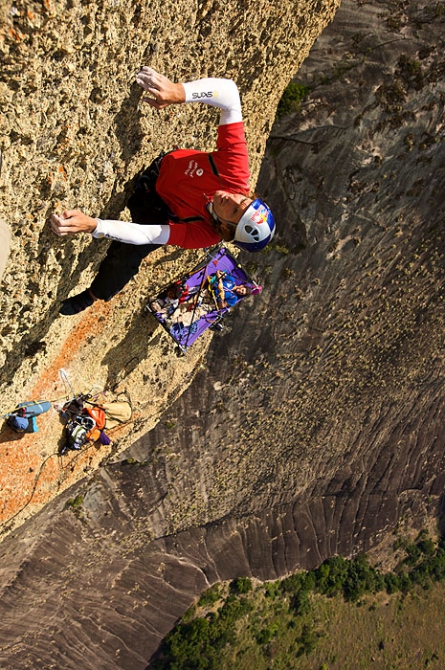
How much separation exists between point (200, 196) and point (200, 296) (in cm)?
309

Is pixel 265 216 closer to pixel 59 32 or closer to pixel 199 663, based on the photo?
pixel 59 32

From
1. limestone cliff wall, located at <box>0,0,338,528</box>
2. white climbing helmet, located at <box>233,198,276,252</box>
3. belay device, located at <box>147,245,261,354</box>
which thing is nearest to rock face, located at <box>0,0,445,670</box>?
limestone cliff wall, located at <box>0,0,338,528</box>

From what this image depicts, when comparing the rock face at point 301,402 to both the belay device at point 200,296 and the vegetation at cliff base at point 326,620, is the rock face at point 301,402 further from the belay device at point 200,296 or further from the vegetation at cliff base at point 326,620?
the belay device at point 200,296

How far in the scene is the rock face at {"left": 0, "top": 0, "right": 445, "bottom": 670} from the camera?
8.15 m

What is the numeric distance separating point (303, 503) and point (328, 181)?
31.3 ft

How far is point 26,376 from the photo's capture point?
625 centimetres

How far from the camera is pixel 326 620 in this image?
16750 millimetres

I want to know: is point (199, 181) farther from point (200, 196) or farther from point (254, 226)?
point (254, 226)

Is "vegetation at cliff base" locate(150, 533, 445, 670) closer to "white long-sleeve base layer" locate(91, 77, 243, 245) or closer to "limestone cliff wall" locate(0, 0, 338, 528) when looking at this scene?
"limestone cliff wall" locate(0, 0, 338, 528)

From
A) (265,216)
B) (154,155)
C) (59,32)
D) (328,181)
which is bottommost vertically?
(265,216)

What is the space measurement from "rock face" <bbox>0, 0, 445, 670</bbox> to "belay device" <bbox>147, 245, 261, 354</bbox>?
6.02 ft

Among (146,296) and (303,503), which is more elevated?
(146,296)

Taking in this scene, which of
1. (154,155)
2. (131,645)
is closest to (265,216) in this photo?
(154,155)

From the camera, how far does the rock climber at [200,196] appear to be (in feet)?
13.1
